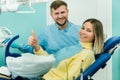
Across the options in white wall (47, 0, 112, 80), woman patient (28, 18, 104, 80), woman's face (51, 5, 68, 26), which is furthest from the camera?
white wall (47, 0, 112, 80)

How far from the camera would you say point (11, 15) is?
2344 millimetres

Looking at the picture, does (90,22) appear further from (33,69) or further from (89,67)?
(33,69)

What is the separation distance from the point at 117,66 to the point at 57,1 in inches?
29.9

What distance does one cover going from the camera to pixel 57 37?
2195 mm

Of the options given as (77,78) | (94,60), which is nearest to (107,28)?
(94,60)

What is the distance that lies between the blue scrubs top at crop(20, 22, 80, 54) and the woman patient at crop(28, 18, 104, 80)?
10.0 inches

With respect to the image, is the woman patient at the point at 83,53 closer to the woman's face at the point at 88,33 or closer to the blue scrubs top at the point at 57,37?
the woman's face at the point at 88,33

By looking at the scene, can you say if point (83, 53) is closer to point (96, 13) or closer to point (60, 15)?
point (60, 15)

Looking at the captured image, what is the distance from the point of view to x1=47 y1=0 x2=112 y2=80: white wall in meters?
2.34

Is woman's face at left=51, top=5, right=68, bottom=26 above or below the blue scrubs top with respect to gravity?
above

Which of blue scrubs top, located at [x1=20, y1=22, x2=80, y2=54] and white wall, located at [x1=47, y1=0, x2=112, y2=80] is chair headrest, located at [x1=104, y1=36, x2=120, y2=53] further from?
white wall, located at [x1=47, y1=0, x2=112, y2=80]

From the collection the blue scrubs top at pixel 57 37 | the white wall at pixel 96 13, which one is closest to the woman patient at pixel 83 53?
the blue scrubs top at pixel 57 37

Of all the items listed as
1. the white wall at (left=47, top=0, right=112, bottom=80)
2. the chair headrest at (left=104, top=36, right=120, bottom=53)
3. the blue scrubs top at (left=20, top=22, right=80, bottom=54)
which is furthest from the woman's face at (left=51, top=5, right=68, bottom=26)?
the chair headrest at (left=104, top=36, right=120, bottom=53)

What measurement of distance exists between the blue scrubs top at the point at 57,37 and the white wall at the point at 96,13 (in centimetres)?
20
